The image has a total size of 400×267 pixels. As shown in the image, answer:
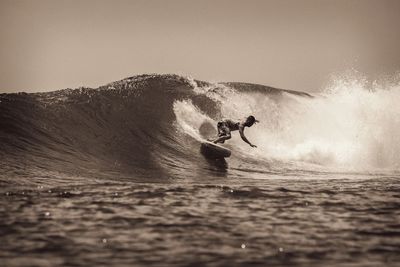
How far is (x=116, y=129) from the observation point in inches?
626

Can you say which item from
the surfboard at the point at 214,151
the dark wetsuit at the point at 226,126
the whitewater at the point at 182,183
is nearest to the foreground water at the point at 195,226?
the whitewater at the point at 182,183

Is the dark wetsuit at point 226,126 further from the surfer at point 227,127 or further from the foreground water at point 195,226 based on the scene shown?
the foreground water at point 195,226

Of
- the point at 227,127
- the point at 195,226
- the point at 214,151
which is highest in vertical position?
the point at 227,127

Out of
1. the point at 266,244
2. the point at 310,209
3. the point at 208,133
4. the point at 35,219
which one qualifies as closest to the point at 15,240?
the point at 35,219

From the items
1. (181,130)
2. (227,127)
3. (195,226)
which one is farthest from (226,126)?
(195,226)

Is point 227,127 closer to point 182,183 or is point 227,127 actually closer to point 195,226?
point 182,183

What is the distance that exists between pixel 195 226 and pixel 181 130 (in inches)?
487

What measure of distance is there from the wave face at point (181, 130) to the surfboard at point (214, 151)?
12.1 inches

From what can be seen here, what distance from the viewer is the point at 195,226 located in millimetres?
5867

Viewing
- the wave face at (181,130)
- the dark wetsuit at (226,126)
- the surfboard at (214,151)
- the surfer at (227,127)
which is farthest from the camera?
the dark wetsuit at (226,126)

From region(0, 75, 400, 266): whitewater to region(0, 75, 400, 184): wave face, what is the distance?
7 centimetres

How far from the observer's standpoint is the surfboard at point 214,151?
1509cm

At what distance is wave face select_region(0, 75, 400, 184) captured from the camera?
12.2 metres

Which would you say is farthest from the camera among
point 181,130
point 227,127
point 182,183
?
point 181,130
